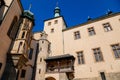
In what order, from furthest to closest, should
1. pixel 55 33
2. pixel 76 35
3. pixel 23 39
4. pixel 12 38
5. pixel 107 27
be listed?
pixel 55 33 < pixel 76 35 < pixel 107 27 < pixel 23 39 < pixel 12 38

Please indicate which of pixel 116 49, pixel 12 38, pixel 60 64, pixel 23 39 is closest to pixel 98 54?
pixel 116 49

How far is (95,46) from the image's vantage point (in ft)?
57.0

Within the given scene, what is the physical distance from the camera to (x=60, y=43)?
21609 mm

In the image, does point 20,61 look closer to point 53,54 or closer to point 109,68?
point 53,54

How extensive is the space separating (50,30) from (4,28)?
14.0m

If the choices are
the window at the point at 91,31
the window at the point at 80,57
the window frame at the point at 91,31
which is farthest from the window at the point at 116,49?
the window at the point at 80,57

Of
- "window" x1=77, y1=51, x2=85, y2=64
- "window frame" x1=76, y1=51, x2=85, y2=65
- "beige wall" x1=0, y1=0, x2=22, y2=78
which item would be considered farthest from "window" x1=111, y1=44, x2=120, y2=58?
"beige wall" x1=0, y1=0, x2=22, y2=78

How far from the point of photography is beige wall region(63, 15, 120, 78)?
1521 centimetres

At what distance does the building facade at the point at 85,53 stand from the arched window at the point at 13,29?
24.5 feet

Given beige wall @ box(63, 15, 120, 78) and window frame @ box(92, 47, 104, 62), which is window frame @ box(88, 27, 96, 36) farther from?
window frame @ box(92, 47, 104, 62)

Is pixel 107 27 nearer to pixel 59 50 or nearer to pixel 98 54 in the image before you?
pixel 98 54

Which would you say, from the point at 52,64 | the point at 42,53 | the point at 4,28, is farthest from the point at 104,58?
the point at 4,28

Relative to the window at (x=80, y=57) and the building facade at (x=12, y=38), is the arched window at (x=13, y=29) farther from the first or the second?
the window at (x=80, y=57)

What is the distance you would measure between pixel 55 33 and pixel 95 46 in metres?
9.52
